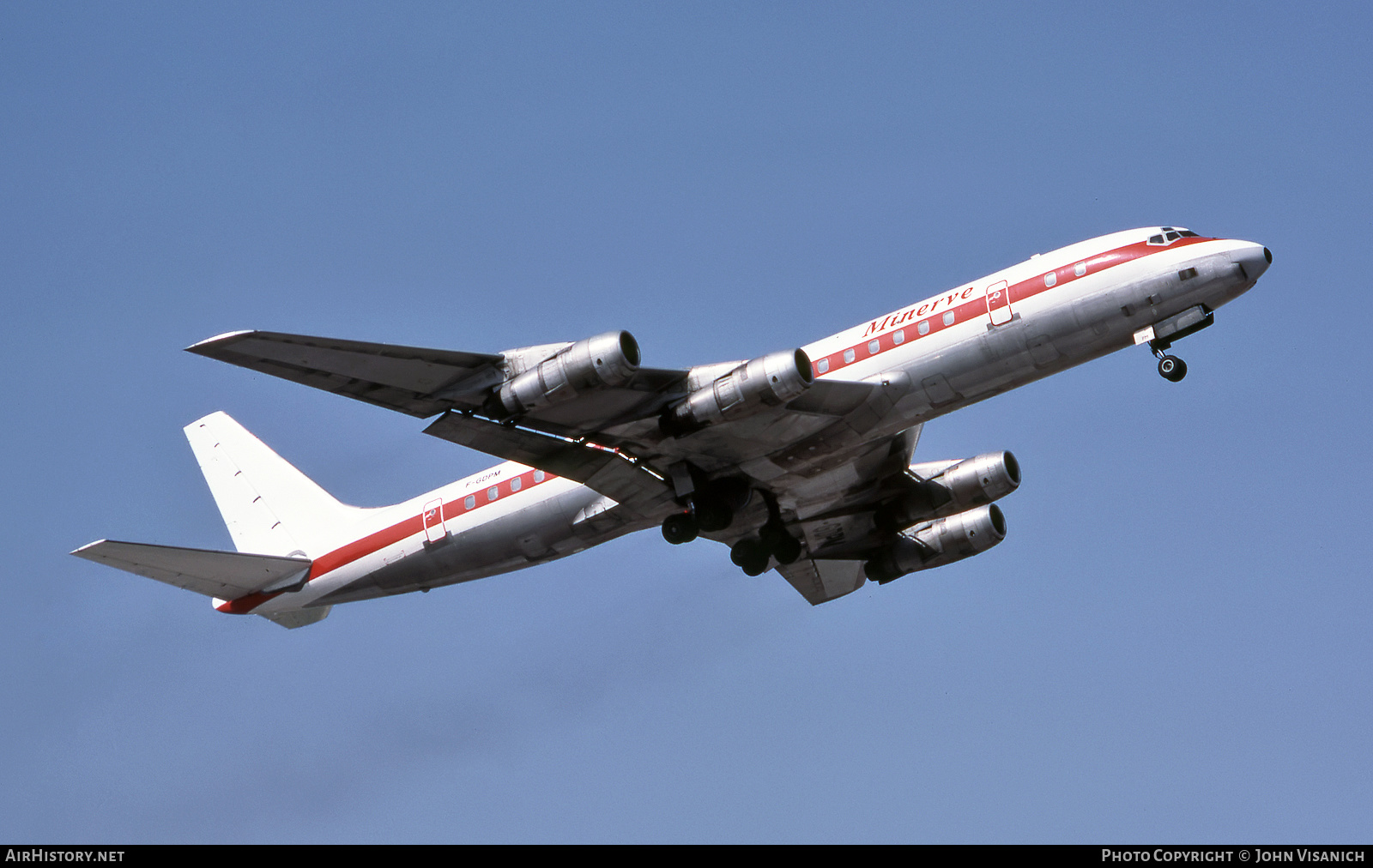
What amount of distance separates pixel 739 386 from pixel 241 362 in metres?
11.0

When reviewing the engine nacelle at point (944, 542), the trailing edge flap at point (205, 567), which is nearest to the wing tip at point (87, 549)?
the trailing edge flap at point (205, 567)

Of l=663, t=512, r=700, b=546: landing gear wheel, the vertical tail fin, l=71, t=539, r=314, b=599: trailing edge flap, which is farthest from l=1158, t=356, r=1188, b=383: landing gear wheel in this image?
l=71, t=539, r=314, b=599: trailing edge flap

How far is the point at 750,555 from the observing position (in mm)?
40062

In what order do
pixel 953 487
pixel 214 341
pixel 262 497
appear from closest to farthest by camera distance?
pixel 214 341 → pixel 953 487 → pixel 262 497

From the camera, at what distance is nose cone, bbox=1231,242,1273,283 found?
33.2 metres

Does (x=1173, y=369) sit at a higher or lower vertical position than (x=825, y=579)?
higher

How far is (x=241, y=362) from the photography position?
29734 mm

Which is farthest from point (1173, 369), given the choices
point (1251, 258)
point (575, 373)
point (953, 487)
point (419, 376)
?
point (419, 376)

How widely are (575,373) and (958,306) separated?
9816 millimetres

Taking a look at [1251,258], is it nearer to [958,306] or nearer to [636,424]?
[958,306]

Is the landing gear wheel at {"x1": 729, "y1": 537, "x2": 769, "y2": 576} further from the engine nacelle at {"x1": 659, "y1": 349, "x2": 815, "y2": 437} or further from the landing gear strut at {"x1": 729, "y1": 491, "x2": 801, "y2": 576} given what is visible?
the engine nacelle at {"x1": 659, "y1": 349, "x2": 815, "y2": 437}

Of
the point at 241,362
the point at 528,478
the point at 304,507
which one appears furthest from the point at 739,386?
the point at 304,507

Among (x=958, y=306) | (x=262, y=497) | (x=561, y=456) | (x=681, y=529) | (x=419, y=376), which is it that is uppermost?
(x=262, y=497)
